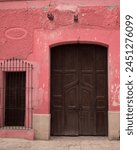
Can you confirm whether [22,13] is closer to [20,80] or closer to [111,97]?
[20,80]

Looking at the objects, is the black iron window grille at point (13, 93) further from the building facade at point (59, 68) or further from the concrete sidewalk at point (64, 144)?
the concrete sidewalk at point (64, 144)

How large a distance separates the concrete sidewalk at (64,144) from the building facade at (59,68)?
0.28 metres

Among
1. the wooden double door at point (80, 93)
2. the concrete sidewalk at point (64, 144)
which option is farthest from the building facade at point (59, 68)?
the concrete sidewalk at point (64, 144)

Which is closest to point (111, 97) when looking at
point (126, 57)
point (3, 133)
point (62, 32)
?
point (62, 32)

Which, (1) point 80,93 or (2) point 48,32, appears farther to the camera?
(1) point 80,93

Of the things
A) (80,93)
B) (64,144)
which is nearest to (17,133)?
(64,144)

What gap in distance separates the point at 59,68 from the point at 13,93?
1.70 metres

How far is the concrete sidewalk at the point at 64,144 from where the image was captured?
7266 millimetres

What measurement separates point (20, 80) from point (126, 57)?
22.9 feet

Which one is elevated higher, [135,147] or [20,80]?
[20,80]

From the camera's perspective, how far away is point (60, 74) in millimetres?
8758

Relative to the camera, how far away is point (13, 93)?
8.84m

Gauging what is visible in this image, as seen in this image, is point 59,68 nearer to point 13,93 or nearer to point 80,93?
point 80,93

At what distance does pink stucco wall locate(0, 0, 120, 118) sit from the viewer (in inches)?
329
